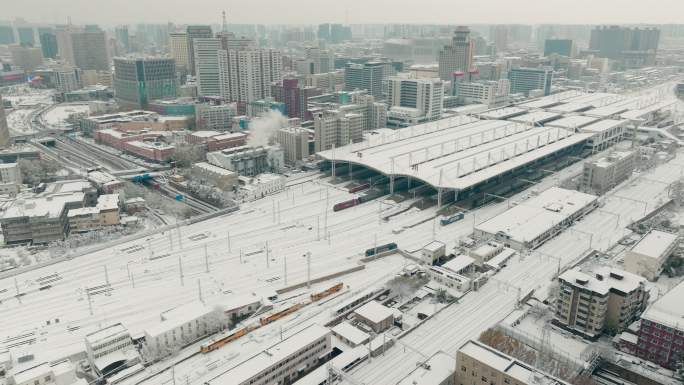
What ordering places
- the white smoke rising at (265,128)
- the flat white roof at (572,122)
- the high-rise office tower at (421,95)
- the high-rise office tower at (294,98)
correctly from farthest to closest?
the high-rise office tower at (421,95) → the high-rise office tower at (294,98) → the flat white roof at (572,122) → the white smoke rising at (265,128)

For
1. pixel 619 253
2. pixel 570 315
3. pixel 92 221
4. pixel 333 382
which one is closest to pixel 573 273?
pixel 570 315

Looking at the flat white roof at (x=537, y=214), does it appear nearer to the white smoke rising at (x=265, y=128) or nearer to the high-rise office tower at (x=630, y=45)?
the white smoke rising at (x=265, y=128)

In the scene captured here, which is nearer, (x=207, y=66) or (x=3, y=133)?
(x=3, y=133)

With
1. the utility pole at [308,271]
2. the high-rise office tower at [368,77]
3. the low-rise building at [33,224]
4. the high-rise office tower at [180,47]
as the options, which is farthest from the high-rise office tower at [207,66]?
the utility pole at [308,271]

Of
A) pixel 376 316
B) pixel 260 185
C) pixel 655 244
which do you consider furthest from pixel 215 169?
pixel 655 244

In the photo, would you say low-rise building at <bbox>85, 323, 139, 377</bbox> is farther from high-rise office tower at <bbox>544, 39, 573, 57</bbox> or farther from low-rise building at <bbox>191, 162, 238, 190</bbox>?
high-rise office tower at <bbox>544, 39, 573, 57</bbox>

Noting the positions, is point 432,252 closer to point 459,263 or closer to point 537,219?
point 459,263

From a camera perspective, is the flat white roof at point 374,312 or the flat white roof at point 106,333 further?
the flat white roof at point 374,312

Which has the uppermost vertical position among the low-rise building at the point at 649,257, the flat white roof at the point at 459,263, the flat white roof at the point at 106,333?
the low-rise building at the point at 649,257
